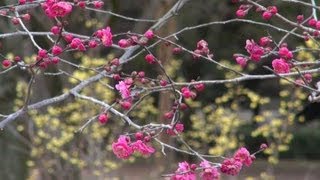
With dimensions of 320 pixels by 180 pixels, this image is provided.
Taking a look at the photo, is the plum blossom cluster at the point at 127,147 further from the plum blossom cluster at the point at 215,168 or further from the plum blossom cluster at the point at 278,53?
the plum blossom cluster at the point at 278,53

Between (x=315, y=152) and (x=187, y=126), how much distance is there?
7764 mm

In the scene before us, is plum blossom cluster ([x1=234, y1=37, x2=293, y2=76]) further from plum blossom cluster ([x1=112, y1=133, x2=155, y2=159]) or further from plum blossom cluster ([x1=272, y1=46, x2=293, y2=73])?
plum blossom cluster ([x1=112, y1=133, x2=155, y2=159])

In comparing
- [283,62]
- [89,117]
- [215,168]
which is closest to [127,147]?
[215,168]

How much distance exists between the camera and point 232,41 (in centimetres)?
1143

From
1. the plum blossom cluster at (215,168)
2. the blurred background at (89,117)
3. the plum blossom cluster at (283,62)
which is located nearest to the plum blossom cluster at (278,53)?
the plum blossom cluster at (283,62)

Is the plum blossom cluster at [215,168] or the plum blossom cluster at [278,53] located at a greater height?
the plum blossom cluster at [278,53]

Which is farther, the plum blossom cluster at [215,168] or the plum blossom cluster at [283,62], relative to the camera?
the plum blossom cluster at [283,62]

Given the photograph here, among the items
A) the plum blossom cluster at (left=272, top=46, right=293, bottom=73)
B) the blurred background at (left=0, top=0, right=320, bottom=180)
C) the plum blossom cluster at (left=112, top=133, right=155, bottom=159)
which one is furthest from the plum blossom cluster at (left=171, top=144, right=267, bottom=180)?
the blurred background at (left=0, top=0, right=320, bottom=180)

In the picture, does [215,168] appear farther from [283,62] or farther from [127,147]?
[283,62]

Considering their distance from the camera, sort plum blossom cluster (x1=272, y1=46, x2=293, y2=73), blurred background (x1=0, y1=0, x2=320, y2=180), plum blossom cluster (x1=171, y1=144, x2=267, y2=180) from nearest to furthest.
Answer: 1. plum blossom cluster (x1=171, y1=144, x2=267, y2=180)
2. plum blossom cluster (x1=272, y1=46, x2=293, y2=73)
3. blurred background (x1=0, y1=0, x2=320, y2=180)

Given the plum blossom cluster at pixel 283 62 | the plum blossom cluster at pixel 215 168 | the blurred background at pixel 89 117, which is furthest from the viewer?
the blurred background at pixel 89 117

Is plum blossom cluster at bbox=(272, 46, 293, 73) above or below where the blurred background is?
above

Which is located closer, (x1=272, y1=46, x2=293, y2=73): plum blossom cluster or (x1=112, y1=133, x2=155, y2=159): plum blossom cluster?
(x1=112, y1=133, x2=155, y2=159): plum blossom cluster

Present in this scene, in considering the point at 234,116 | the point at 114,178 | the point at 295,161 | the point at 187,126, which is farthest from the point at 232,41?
the point at 295,161
